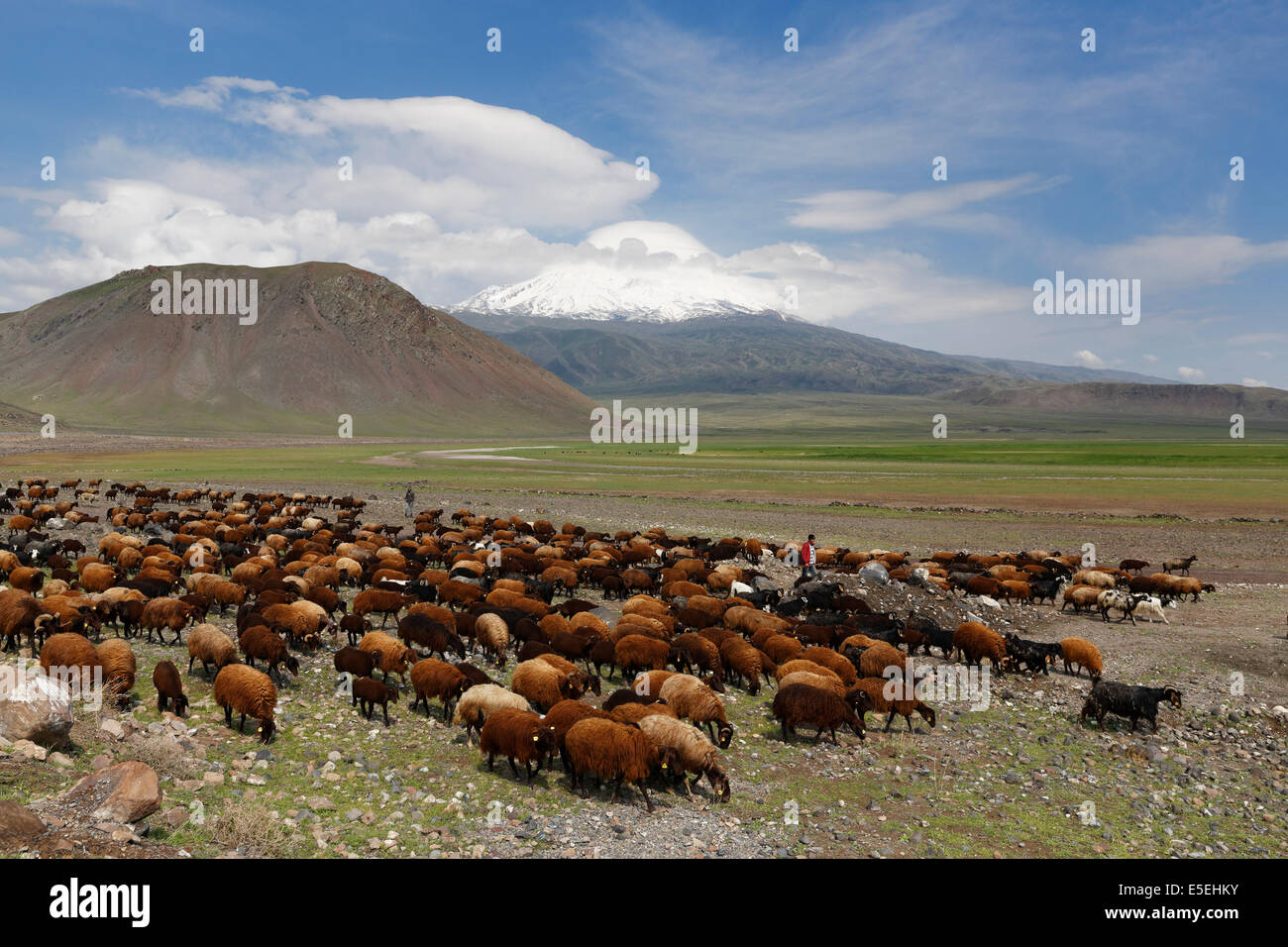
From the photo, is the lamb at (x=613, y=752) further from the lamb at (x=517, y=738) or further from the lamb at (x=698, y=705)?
the lamb at (x=698, y=705)

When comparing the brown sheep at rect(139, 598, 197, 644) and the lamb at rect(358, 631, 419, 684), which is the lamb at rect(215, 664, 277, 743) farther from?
the brown sheep at rect(139, 598, 197, 644)

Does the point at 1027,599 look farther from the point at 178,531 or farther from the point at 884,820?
the point at 178,531

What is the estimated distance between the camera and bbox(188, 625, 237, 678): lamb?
11.5 m

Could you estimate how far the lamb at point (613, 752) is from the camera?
8688mm

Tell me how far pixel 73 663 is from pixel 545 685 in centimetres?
638

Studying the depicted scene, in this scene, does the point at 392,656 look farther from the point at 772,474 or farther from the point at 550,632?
the point at 772,474

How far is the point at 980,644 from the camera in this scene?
1501cm

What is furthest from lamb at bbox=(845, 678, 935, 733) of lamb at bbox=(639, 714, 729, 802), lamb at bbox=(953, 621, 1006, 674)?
lamb at bbox=(953, 621, 1006, 674)

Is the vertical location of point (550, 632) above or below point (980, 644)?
above

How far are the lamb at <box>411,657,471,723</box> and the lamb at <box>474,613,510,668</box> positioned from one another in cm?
230

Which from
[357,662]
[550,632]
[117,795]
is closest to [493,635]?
[550,632]
